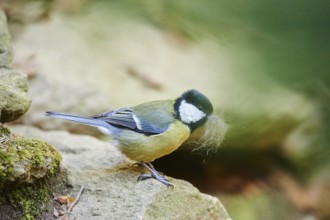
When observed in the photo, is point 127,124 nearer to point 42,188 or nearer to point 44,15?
point 42,188

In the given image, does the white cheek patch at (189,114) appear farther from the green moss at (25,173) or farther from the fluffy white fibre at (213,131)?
the green moss at (25,173)

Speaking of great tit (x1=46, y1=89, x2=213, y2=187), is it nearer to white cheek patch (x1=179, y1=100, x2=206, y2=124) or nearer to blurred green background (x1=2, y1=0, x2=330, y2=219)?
white cheek patch (x1=179, y1=100, x2=206, y2=124)

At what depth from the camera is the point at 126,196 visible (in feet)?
9.36

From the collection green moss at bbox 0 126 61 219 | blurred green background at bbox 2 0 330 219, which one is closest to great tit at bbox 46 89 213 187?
green moss at bbox 0 126 61 219

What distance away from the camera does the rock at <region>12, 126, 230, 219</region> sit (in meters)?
2.75

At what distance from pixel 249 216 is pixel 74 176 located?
91.0 inches

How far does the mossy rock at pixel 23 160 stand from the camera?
252 cm

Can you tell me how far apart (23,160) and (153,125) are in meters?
0.71

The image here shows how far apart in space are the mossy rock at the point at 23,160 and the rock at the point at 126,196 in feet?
0.66

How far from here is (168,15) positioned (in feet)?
19.8

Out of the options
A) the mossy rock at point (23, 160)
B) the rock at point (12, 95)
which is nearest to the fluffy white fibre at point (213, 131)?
the mossy rock at point (23, 160)

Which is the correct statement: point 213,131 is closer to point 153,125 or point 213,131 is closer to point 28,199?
point 153,125

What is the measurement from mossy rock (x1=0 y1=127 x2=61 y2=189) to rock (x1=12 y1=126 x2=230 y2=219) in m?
0.20

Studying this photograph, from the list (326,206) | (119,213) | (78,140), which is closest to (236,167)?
(326,206)
